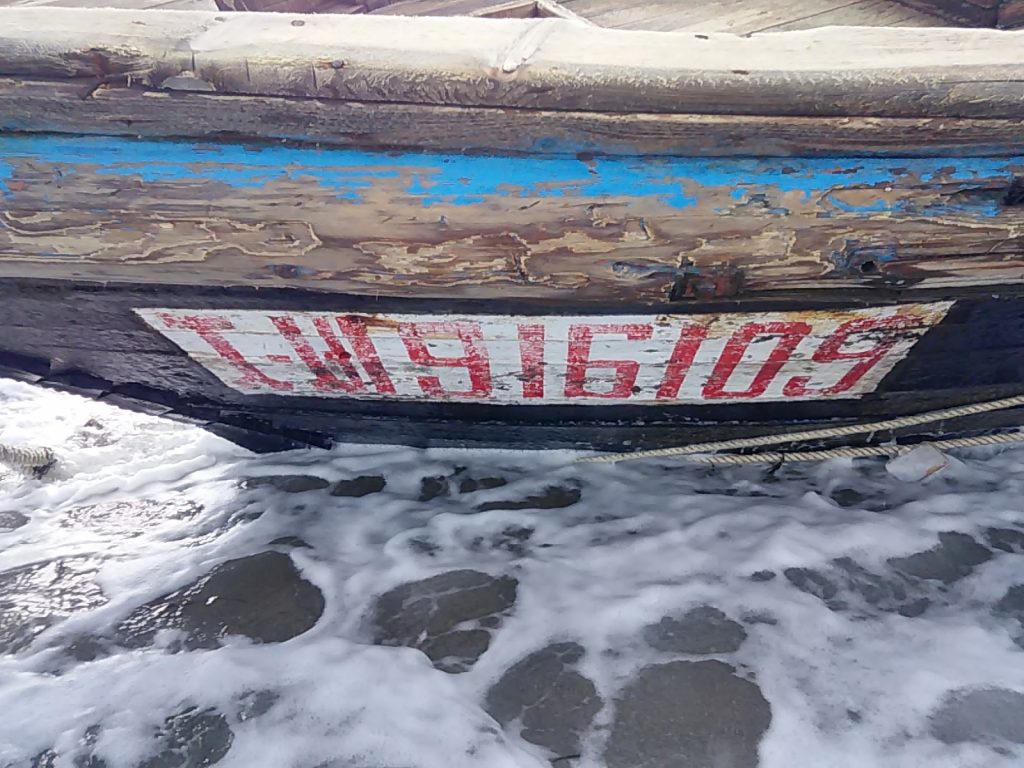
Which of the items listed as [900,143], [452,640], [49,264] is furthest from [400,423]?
[900,143]

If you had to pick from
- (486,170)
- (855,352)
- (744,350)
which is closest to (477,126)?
(486,170)

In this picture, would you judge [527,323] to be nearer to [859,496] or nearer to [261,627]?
[261,627]

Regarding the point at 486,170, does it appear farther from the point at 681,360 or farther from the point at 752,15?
the point at 752,15

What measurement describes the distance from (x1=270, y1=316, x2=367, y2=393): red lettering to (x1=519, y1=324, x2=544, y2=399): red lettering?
46 centimetres

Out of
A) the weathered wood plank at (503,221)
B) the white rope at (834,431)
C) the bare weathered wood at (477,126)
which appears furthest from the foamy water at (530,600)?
the bare weathered wood at (477,126)

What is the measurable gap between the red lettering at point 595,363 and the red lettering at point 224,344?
822 mm

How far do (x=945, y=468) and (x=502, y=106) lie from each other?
228 centimetres

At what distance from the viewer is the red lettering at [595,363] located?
166cm

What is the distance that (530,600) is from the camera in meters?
2.31

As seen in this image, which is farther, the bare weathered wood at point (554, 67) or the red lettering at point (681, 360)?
the red lettering at point (681, 360)

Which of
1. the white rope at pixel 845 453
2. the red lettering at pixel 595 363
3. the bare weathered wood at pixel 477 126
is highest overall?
the bare weathered wood at pixel 477 126

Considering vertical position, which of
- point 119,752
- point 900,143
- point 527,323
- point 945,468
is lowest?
point 119,752

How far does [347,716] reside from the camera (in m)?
2.02

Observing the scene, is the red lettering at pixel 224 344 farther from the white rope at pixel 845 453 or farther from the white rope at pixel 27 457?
the white rope at pixel 27 457
